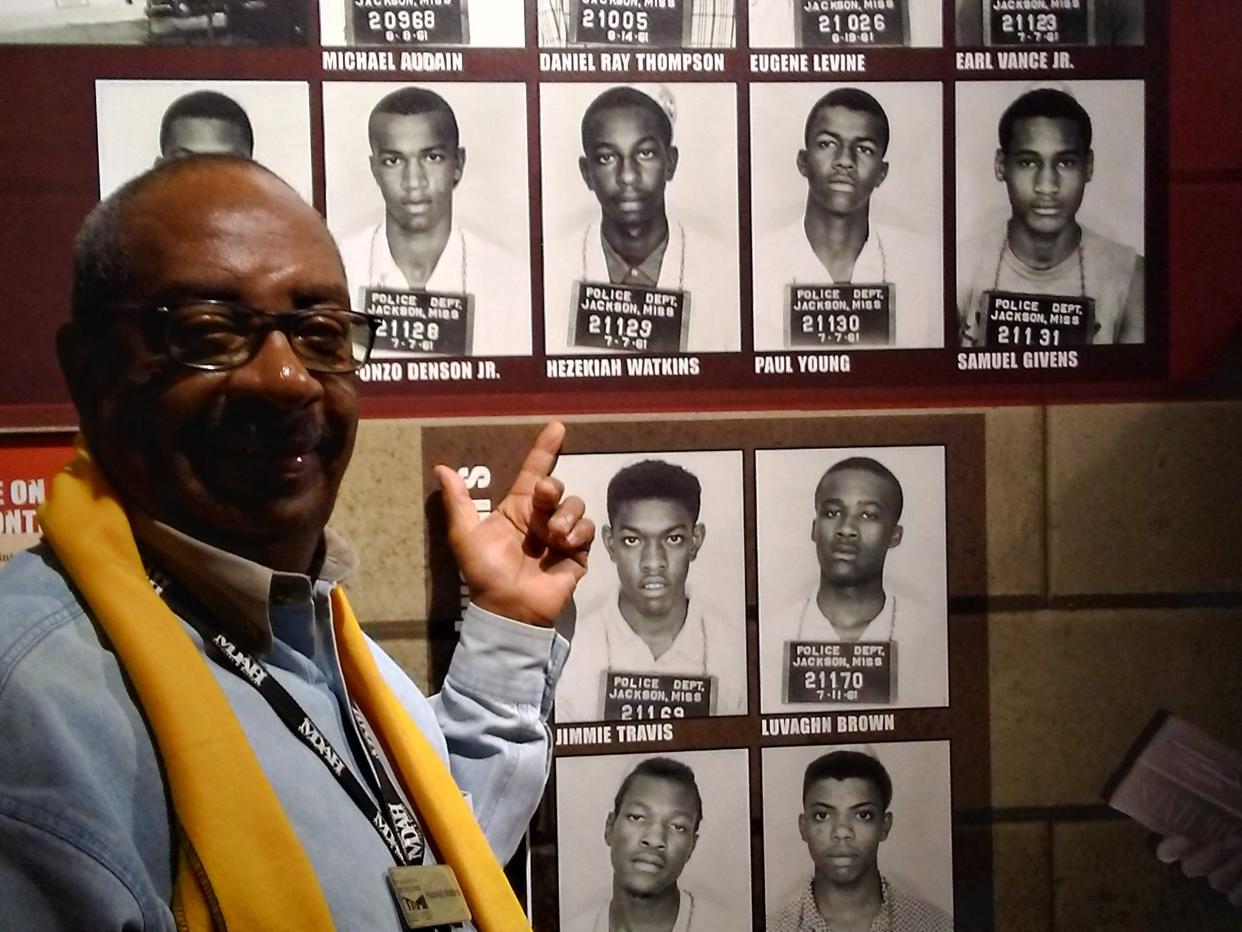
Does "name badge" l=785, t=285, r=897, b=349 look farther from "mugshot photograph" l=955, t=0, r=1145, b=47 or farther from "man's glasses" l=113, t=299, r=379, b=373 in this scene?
"man's glasses" l=113, t=299, r=379, b=373

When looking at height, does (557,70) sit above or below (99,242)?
above

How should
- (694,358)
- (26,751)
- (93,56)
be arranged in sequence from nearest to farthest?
(26,751) → (93,56) → (694,358)

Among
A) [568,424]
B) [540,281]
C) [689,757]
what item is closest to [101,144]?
[540,281]

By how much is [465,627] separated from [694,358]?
48 centimetres

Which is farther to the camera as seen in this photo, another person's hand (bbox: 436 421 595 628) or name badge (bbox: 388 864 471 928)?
another person's hand (bbox: 436 421 595 628)

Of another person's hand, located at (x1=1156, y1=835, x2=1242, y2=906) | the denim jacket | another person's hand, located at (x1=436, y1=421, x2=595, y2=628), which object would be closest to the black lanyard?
the denim jacket

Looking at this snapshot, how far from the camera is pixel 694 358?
4.81 feet

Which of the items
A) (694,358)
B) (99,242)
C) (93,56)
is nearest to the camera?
(99,242)

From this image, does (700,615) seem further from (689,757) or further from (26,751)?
(26,751)

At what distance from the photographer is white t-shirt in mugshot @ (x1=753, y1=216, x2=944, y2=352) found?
147 cm

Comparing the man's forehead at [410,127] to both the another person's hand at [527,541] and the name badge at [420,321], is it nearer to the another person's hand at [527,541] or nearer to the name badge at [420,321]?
the name badge at [420,321]

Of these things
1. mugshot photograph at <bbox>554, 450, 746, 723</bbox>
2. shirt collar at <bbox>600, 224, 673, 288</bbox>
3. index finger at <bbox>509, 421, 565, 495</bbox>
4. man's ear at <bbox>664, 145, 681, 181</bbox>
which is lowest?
mugshot photograph at <bbox>554, 450, 746, 723</bbox>

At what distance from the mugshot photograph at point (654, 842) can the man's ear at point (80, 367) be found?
77 cm

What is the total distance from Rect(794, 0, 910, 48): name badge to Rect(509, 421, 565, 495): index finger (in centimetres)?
63
